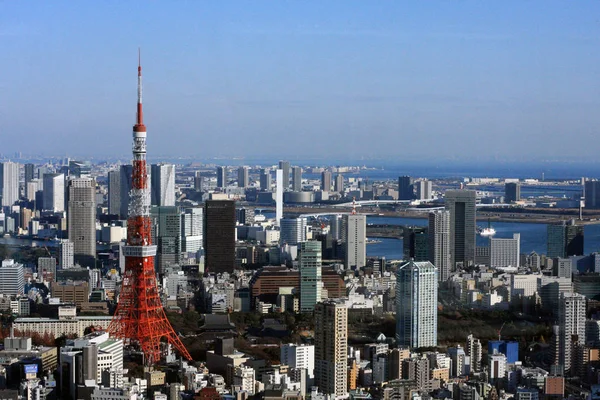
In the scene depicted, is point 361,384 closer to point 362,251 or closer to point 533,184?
point 362,251

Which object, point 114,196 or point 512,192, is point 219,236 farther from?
point 512,192

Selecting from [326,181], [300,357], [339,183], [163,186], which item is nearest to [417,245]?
[163,186]

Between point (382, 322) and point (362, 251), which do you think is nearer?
point (382, 322)

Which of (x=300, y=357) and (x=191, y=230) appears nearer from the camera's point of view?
(x=300, y=357)

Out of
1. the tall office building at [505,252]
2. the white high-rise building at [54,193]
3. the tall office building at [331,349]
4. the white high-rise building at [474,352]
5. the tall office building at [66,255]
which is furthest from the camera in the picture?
the white high-rise building at [54,193]

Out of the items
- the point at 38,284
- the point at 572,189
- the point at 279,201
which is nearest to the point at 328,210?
the point at 279,201

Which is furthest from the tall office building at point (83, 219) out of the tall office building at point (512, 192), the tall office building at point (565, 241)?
the tall office building at point (512, 192)

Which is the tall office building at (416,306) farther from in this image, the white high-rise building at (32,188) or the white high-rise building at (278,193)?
the white high-rise building at (278,193)
